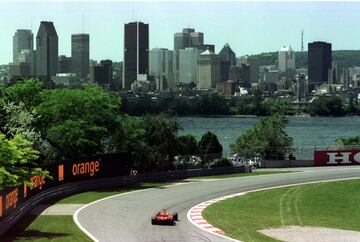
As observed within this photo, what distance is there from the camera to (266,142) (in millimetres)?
81062

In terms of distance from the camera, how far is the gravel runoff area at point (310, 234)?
30.6 metres

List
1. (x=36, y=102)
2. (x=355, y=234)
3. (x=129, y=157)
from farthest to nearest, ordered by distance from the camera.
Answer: (x=36, y=102) → (x=129, y=157) → (x=355, y=234)

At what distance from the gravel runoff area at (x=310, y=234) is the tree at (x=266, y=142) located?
45153 millimetres

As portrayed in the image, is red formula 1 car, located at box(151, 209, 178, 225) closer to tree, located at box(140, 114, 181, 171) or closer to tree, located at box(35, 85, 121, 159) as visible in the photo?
tree, located at box(35, 85, 121, 159)

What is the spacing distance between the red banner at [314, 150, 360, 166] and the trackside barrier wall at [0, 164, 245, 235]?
12093mm

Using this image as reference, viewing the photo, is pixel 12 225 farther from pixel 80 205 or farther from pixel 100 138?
pixel 100 138

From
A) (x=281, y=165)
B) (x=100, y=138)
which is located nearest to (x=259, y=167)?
(x=281, y=165)

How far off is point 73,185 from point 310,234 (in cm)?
2204

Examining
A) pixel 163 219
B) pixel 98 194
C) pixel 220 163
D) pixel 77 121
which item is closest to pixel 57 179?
pixel 98 194

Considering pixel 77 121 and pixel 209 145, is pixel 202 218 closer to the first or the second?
pixel 77 121

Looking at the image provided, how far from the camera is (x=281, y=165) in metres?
75.1

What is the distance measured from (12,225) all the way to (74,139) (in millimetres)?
21397

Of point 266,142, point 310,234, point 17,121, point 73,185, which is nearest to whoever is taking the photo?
point 310,234

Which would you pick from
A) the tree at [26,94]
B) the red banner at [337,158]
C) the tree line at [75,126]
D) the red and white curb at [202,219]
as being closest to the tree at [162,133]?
the tree line at [75,126]
